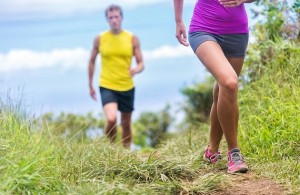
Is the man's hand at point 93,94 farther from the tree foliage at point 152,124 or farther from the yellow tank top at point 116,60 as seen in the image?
the tree foliage at point 152,124

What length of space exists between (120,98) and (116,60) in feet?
1.81

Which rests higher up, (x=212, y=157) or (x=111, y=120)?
(x=212, y=157)

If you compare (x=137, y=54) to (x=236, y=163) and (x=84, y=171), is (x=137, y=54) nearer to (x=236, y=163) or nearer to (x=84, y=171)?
(x=236, y=163)

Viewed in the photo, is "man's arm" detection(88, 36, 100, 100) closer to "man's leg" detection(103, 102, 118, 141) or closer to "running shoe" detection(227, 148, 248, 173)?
"man's leg" detection(103, 102, 118, 141)

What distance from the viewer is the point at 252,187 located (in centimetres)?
576

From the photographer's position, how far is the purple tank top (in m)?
6.09

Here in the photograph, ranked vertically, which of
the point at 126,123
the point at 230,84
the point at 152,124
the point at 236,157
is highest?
the point at 230,84

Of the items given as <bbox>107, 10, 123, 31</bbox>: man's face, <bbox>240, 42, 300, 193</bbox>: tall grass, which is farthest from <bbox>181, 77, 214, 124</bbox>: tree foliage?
<bbox>240, 42, 300, 193</bbox>: tall grass

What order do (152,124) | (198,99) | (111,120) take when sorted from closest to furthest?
(111,120)
(198,99)
(152,124)

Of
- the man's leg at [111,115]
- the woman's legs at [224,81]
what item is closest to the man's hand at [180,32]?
the woman's legs at [224,81]

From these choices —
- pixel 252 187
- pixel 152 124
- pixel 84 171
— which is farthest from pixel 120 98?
pixel 152 124

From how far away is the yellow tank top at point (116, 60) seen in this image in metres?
9.89

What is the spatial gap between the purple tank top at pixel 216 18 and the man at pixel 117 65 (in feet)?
12.2

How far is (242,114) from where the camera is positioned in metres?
8.53
